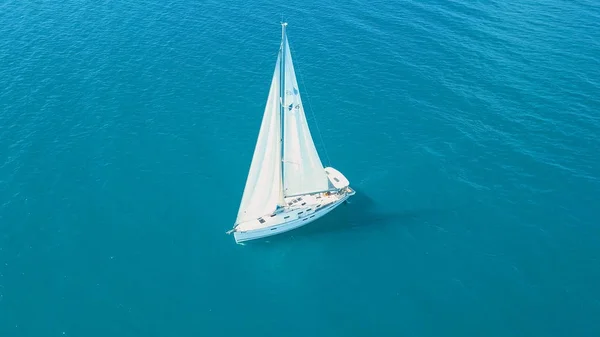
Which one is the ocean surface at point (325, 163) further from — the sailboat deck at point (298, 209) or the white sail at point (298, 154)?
the white sail at point (298, 154)

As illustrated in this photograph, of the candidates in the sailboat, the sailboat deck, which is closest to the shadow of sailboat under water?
the sailboat

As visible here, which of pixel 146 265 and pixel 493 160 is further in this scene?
pixel 493 160

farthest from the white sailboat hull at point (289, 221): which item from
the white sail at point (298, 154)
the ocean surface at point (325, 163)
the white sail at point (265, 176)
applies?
the white sail at point (298, 154)

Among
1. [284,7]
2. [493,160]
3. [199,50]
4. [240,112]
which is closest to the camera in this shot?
[493,160]

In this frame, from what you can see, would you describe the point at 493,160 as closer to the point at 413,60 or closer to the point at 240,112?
the point at 413,60

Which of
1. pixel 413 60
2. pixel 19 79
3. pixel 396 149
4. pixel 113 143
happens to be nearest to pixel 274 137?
pixel 396 149

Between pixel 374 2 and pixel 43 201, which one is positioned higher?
pixel 374 2
